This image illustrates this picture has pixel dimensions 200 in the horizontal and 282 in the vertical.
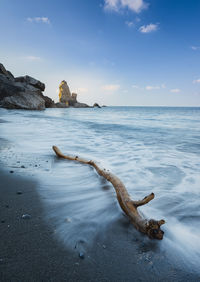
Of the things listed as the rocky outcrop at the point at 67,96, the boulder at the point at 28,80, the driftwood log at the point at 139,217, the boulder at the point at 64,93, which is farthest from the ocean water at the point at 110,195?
the boulder at the point at 64,93

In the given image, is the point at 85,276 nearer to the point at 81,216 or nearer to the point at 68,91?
the point at 81,216

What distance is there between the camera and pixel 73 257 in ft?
4.33

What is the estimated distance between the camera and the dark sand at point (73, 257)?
1.17 meters

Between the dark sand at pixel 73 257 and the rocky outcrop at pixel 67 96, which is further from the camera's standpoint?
the rocky outcrop at pixel 67 96

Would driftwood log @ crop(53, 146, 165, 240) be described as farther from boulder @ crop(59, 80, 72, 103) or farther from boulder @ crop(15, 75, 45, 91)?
boulder @ crop(59, 80, 72, 103)

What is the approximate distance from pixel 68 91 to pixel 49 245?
105732 mm

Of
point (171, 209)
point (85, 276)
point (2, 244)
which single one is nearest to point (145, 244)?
point (85, 276)

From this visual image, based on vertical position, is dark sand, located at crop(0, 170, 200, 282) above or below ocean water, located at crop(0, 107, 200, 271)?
above

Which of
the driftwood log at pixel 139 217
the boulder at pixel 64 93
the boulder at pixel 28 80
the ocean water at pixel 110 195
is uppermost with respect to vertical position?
the boulder at pixel 64 93

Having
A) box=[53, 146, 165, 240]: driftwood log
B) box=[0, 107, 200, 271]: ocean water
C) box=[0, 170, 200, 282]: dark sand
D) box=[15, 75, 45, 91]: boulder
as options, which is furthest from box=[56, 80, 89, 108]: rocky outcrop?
box=[0, 170, 200, 282]: dark sand

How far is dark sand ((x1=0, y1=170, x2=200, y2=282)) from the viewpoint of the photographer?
1172 mm

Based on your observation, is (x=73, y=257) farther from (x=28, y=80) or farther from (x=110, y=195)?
(x=28, y=80)

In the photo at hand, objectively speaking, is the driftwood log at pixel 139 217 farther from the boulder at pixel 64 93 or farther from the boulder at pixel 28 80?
the boulder at pixel 64 93

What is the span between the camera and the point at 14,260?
123 cm
